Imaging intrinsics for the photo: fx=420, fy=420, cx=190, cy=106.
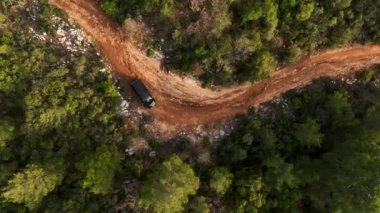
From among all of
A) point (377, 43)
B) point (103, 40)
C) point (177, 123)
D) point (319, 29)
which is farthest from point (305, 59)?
point (103, 40)

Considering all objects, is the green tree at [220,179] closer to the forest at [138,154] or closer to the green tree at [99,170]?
the forest at [138,154]

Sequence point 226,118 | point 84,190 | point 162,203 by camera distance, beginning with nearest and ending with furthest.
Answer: point 162,203, point 84,190, point 226,118

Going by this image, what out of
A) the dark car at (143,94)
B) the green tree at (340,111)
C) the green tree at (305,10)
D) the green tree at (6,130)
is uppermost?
the green tree at (305,10)

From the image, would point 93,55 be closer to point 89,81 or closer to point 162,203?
point 89,81

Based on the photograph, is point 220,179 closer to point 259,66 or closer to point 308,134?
point 308,134

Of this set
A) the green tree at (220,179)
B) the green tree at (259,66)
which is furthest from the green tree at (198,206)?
the green tree at (259,66)

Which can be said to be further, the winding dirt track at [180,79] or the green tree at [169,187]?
the winding dirt track at [180,79]

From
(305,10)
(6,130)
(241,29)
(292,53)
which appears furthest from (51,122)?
(305,10)
